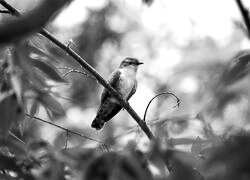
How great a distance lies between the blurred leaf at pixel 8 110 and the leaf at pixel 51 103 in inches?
4.4

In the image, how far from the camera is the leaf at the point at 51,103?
1.60 meters

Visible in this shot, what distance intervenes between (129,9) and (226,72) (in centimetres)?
1389

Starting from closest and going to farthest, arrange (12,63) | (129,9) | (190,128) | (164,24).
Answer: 1. (12,63)
2. (190,128)
3. (129,9)
4. (164,24)

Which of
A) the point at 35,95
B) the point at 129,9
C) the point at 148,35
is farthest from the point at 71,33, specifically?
the point at 35,95

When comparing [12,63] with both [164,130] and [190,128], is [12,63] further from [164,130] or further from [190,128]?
[190,128]

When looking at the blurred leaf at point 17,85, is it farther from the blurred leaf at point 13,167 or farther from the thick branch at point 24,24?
the thick branch at point 24,24

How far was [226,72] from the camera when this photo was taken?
1196 mm

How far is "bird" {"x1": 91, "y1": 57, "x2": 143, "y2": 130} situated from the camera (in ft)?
22.1

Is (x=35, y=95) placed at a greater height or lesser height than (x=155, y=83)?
greater

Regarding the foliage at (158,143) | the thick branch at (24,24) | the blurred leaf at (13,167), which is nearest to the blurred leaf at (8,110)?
the foliage at (158,143)

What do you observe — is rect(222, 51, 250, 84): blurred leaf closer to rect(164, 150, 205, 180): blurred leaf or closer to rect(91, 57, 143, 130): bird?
rect(164, 150, 205, 180): blurred leaf

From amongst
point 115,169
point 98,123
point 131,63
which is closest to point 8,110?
point 115,169

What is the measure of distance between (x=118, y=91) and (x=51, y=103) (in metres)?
5.27

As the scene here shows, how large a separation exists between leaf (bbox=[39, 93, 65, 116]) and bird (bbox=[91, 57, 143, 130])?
15.1 feet
